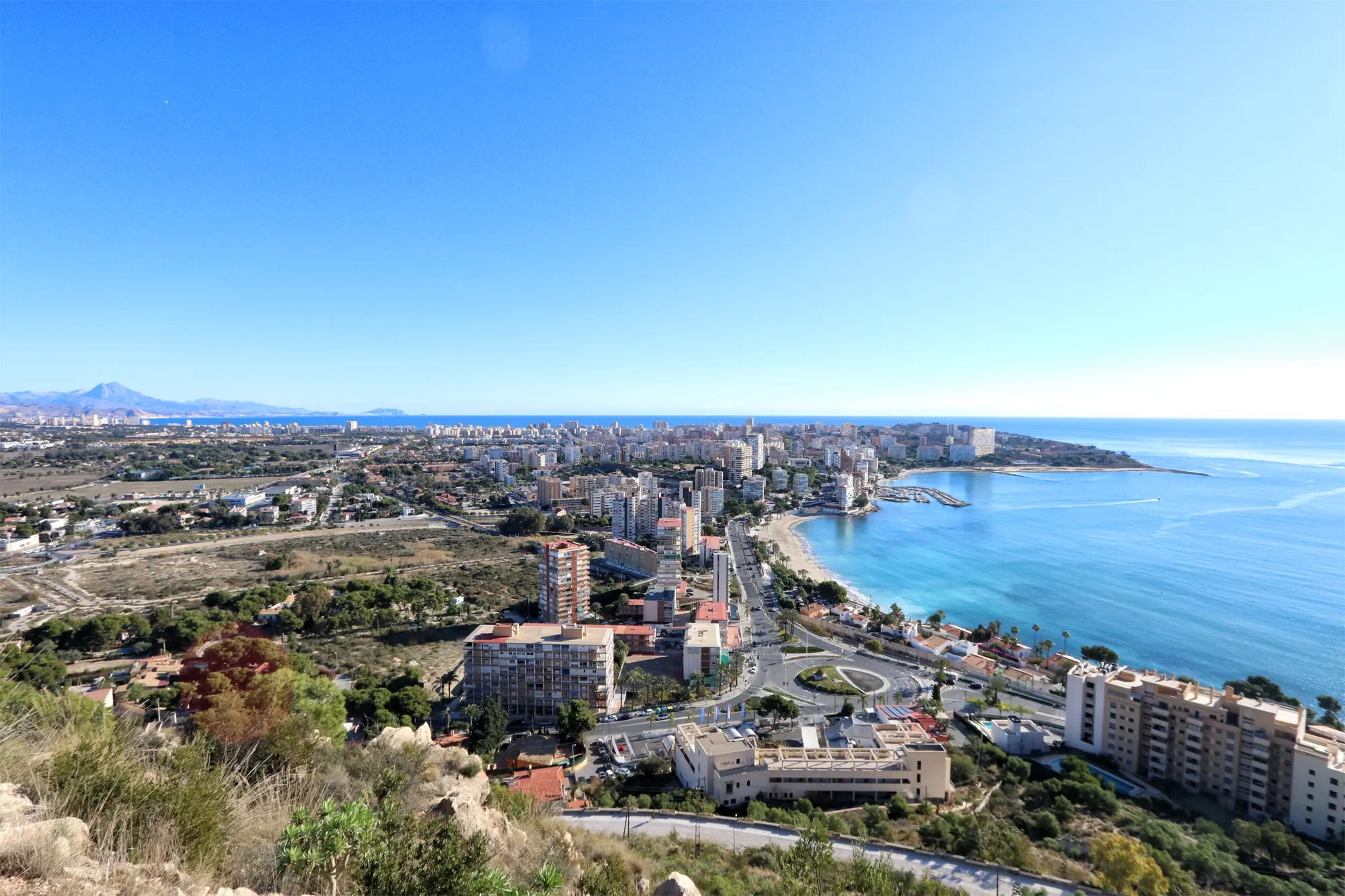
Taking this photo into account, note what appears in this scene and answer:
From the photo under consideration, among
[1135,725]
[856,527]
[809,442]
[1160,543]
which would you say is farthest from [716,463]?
[1135,725]

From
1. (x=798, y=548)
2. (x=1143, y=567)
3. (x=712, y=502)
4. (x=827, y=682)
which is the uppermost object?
(x=712, y=502)

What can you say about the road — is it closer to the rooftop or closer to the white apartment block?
the rooftop

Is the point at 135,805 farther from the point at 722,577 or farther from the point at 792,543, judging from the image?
the point at 792,543

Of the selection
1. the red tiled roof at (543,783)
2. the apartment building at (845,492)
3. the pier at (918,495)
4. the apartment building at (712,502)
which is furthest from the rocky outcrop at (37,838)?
the pier at (918,495)

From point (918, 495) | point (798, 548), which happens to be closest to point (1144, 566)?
point (798, 548)

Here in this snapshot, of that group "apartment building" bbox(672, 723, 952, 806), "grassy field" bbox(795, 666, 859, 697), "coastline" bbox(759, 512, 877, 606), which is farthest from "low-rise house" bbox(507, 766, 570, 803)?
"coastline" bbox(759, 512, 877, 606)

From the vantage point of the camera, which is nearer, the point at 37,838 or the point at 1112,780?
the point at 37,838

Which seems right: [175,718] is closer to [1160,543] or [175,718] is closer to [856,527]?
[856,527]
